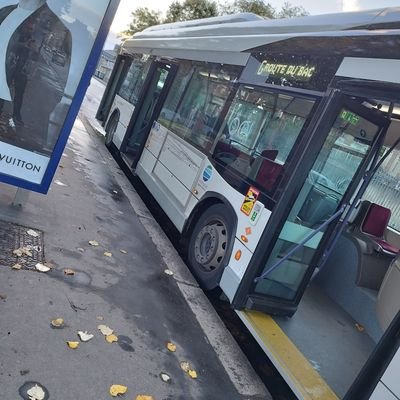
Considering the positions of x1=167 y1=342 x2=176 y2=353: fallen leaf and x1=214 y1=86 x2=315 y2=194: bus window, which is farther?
x1=214 y1=86 x2=315 y2=194: bus window

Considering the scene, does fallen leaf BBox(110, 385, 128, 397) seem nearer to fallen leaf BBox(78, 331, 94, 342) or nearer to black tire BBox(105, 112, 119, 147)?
fallen leaf BBox(78, 331, 94, 342)

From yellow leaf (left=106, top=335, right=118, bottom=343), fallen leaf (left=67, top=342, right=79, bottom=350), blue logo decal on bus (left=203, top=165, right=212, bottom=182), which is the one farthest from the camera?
blue logo decal on bus (left=203, top=165, right=212, bottom=182)

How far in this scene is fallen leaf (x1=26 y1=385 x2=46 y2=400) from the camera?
2.64 metres

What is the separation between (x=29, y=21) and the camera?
420cm

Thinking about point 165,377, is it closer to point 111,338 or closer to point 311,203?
point 111,338

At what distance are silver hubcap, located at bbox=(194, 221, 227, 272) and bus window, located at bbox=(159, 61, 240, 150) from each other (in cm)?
114

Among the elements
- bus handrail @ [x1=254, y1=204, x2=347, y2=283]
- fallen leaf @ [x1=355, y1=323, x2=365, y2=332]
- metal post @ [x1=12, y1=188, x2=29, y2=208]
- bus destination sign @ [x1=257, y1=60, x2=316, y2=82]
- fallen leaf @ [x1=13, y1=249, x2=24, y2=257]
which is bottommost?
fallen leaf @ [x1=13, y1=249, x2=24, y2=257]

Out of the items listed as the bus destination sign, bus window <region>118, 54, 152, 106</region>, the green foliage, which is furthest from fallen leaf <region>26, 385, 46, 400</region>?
the green foliage

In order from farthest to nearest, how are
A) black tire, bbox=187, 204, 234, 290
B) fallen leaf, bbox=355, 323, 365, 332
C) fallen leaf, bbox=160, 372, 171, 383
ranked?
fallen leaf, bbox=355, 323, 365, 332 < black tire, bbox=187, 204, 234, 290 < fallen leaf, bbox=160, 372, 171, 383

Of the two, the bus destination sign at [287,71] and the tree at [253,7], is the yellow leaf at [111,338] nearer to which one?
the bus destination sign at [287,71]

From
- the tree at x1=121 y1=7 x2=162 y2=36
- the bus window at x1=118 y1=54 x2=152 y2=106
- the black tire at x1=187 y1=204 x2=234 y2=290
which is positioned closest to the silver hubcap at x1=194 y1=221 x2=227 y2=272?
the black tire at x1=187 y1=204 x2=234 y2=290

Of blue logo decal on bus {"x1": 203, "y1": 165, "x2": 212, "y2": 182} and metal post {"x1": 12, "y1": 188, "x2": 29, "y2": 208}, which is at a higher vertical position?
blue logo decal on bus {"x1": 203, "y1": 165, "x2": 212, "y2": 182}

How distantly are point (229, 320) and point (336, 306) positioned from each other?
1.52m

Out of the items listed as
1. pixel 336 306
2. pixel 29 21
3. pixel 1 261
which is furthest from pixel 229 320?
pixel 29 21
